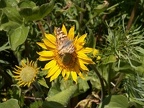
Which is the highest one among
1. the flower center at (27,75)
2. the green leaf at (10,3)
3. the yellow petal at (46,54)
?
the green leaf at (10,3)

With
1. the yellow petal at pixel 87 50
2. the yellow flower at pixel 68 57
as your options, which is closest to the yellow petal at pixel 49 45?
the yellow flower at pixel 68 57

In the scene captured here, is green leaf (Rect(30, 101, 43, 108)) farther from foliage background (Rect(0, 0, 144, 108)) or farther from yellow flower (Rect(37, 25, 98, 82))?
yellow flower (Rect(37, 25, 98, 82))

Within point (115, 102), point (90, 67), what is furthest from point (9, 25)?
point (115, 102)

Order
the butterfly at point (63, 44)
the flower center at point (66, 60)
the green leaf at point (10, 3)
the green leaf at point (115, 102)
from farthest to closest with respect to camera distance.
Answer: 1. the green leaf at point (10, 3)
2. the green leaf at point (115, 102)
3. the flower center at point (66, 60)
4. the butterfly at point (63, 44)

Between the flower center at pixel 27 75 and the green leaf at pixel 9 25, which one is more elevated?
the green leaf at pixel 9 25

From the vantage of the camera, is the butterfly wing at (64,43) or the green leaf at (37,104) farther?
the green leaf at (37,104)

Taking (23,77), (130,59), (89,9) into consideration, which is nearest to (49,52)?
(23,77)

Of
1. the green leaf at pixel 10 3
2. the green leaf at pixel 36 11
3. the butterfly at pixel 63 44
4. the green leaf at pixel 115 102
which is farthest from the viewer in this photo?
the green leaf at pixel 10 3

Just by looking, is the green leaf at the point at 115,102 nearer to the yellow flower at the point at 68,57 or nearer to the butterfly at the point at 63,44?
the yellow flower at the point at 68,57
